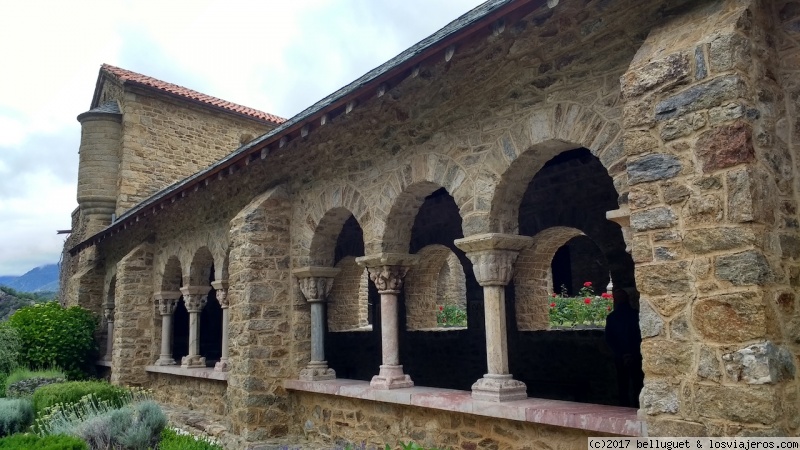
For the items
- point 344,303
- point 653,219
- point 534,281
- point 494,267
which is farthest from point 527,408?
point 344,303

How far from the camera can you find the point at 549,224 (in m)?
7.91

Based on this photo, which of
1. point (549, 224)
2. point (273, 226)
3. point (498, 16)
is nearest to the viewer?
point (498, 16)

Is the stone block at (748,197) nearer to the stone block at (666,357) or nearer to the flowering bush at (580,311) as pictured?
the stone block at (666,357)

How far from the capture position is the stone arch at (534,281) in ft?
27.8

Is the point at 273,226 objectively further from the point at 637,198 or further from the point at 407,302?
the point at 637,198

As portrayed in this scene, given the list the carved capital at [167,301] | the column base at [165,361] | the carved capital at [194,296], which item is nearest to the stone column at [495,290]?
the carved capital at [194,296]

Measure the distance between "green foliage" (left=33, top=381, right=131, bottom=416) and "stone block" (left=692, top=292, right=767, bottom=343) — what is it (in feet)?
25.9

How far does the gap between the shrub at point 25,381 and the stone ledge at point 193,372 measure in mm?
1646

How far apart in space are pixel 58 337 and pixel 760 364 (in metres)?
13.9

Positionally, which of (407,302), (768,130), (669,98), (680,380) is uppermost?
(669,98)

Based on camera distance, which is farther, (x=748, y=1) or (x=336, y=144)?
(x=336, y=144)

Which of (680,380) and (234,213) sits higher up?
(234,213)

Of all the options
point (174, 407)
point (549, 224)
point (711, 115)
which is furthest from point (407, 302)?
point (711, 115)

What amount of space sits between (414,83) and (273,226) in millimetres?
2966
